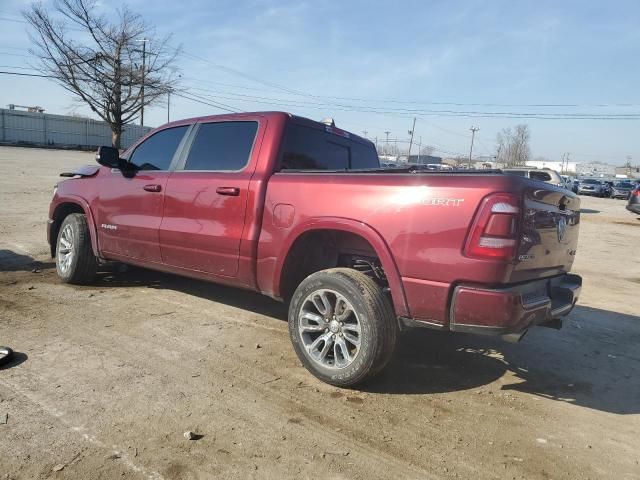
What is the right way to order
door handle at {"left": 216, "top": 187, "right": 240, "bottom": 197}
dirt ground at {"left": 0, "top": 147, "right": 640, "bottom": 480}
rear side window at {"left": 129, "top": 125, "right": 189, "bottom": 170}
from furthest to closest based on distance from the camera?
1. rear side window at {"left": 129, "top": 125, "right": 189, "bottom": 170}
2. door handle at {"left": 216, "top": 187, "right": 240, "bottom": 197}
3. dirt ground at {"left": 0, "top": 147, "right": 640, "bottom": 480}

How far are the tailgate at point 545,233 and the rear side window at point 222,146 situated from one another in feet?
7.21

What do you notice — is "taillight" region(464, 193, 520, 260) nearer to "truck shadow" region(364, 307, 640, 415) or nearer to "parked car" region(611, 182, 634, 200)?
"truck shadow" region(364, 307, 640, 415)

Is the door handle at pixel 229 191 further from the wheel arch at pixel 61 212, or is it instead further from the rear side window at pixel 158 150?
the wheel arch at pixel 61 212

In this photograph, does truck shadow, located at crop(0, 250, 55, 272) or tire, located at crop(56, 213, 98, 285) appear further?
truck shadow, located at crop(0, 250, 55, 272)

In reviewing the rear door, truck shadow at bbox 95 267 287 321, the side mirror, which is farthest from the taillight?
the side mirror

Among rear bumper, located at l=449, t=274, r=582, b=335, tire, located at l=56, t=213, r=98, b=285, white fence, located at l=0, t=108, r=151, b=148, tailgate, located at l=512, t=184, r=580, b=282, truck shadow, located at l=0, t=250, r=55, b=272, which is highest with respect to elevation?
white fence, located at l=0, t=108, r=151, b=148

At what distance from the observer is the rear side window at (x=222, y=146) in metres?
4.20

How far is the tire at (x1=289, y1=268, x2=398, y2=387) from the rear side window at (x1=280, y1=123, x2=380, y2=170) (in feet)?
3.68

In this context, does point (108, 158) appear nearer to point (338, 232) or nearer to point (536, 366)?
point (338, 232)

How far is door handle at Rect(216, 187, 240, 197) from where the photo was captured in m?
4.04


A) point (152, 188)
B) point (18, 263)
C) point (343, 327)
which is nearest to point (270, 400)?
point (343, 327)

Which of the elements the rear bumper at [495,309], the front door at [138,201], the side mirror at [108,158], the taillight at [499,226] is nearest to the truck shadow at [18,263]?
the front door at [138,201]

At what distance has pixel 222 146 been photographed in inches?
173

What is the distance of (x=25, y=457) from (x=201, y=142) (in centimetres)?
290
